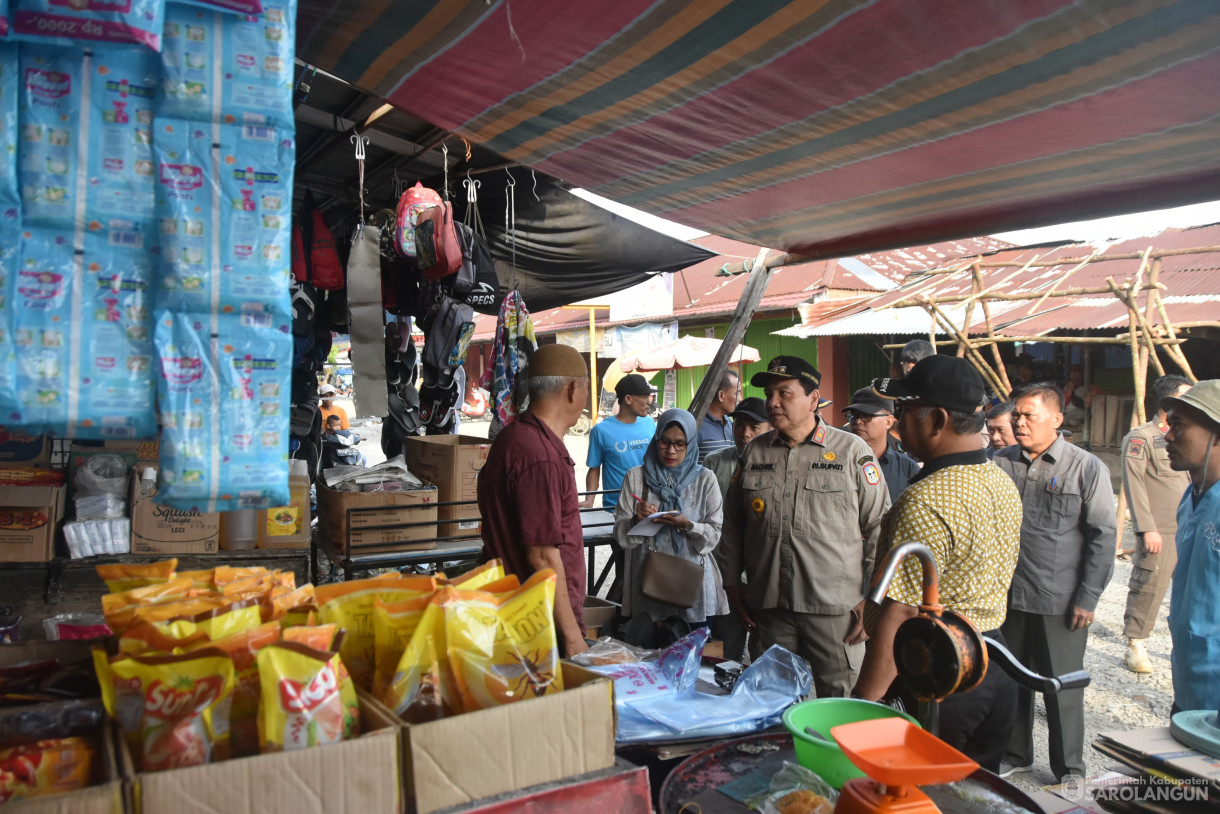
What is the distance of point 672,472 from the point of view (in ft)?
14.0

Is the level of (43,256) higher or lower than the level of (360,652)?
higher

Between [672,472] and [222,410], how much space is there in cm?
303

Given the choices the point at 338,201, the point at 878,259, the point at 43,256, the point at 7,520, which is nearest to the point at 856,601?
the point at 43,256

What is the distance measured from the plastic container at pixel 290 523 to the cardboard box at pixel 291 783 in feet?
A: 11.6

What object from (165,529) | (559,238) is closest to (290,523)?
(165,529)

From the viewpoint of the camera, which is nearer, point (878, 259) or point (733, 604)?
point (733, 604)

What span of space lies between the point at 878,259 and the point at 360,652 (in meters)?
15.1

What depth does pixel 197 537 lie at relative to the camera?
4.18 metres

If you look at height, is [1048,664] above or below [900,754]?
below

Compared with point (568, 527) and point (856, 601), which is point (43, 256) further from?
point (856, 601)

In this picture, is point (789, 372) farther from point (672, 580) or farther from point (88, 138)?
point (88, 138)

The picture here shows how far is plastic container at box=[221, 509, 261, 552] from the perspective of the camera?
4305 millimetres

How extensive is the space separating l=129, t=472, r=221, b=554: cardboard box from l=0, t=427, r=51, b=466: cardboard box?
0.42 meters

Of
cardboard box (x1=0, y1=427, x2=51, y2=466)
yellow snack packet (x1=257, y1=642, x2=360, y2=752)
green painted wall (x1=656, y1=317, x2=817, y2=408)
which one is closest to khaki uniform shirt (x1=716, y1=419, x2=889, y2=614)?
yellow snack packet (x1=257, y1=642, x2=360, y2=752)
